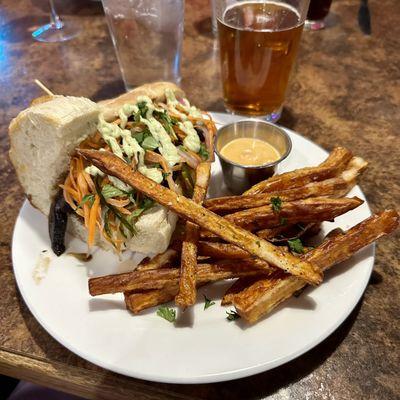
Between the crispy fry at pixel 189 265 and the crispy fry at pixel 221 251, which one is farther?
the crispy fry at pixel 221 251

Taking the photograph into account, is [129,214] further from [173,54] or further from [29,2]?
[29,2]

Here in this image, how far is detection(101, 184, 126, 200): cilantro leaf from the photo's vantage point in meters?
1.57

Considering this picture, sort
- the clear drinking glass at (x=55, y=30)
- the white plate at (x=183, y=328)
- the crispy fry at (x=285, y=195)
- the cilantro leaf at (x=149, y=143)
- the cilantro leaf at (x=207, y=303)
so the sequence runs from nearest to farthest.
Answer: the white plate at (x=183, y=328), the cilantro leaf at (x=207, y=303), the crispy fry at (x=285, y=195), the cilantro leaf at (x=149, y=143), the clear drinking glass at (x=55, y=30)

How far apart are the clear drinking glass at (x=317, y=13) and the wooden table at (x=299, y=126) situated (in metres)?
0.11

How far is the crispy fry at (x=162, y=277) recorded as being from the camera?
136 centimetres

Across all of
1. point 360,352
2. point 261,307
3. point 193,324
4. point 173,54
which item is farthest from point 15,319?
point 173,54

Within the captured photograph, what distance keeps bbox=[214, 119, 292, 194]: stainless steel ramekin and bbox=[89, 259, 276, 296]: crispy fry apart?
0.52 metres

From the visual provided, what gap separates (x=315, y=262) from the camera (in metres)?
1.35

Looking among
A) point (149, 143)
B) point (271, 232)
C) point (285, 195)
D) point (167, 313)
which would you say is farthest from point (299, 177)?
point (167, 313)

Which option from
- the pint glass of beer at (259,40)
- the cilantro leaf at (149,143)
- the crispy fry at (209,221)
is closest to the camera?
the crispy fry at (209,221)

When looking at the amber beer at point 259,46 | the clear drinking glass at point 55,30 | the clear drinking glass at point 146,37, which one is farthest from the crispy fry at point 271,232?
the clear drinking glass at point 55,30

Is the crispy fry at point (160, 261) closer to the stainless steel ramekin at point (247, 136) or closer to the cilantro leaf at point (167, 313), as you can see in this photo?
the cilantro leaf at point (167, 313)

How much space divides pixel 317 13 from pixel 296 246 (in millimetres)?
2479

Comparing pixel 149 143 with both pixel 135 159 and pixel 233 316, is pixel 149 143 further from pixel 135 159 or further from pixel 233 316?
pixel 233 316
